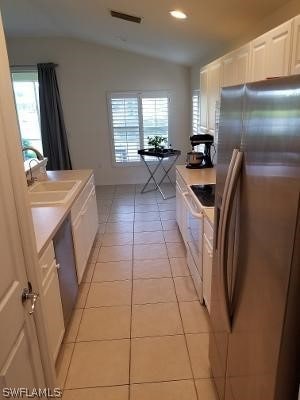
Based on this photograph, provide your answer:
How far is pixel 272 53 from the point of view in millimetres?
1742

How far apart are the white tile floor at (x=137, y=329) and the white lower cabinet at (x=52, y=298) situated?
239 millimetres

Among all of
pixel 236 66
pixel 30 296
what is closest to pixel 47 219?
pixel 30 296

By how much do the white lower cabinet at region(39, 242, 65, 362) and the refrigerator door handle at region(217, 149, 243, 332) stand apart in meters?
1.03

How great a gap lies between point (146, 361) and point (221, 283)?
1.05 metres

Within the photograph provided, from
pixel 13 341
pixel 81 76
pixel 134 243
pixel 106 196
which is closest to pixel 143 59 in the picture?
pixel 81 76

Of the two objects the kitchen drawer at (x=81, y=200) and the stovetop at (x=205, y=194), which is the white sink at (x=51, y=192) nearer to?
the kitchen drawer at (x=81, y=200)

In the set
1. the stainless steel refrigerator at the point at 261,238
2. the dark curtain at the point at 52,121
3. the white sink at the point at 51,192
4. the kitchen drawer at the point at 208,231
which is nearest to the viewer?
the stainless steel refrigerator at the point at 261,238

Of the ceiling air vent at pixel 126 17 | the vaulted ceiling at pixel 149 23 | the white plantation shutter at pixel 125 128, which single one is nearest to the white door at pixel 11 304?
the vaulted ceiling at pixel 149 23

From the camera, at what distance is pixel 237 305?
1258 mm

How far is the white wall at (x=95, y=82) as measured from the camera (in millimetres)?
5664

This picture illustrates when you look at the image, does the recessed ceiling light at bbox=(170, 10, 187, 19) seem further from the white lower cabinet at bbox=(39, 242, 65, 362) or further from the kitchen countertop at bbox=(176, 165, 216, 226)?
the white lower cabinet at bbox=(39, 242, 65, 362)

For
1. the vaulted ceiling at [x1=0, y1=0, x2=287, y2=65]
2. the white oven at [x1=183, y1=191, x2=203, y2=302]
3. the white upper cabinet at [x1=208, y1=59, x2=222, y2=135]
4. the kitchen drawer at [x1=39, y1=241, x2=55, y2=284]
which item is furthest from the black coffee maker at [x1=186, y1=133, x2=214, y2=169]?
the kitchen drawer at [x1=39, y1=241, x2=55, y2=284]

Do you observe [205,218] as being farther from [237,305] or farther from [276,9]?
[276,9]

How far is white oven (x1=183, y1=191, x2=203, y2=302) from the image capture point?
93.8 inches
